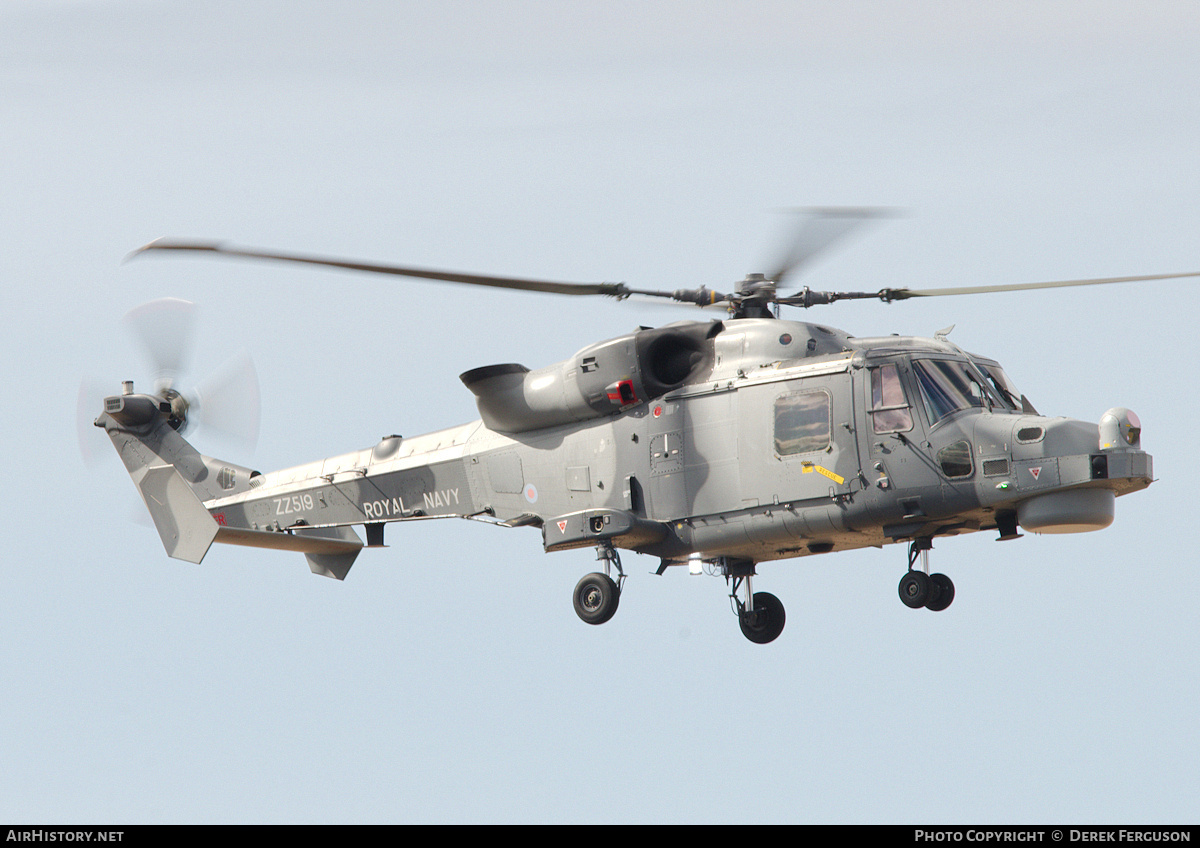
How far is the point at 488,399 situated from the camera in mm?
23938

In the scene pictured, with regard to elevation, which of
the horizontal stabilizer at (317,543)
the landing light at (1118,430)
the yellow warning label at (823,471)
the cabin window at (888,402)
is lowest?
the horizontal stabilizer at (317,543)

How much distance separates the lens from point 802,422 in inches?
830

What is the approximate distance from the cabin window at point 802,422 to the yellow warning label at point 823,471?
205mm

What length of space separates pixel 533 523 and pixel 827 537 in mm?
4763

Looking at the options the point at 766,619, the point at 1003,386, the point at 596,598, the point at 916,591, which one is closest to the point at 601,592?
the point at 596,598

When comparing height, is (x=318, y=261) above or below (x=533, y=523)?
above

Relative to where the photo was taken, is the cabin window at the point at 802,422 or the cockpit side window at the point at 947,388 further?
the cabin window at the point at 802,422

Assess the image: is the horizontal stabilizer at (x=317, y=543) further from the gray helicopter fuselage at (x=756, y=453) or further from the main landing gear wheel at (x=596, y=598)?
the main landing gear wheel at (x=596, y=598)

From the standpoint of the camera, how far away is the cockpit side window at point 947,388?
807 inches

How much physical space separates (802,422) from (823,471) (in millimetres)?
743

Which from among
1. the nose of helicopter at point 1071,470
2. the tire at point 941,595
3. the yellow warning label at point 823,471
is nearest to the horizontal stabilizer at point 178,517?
the yellow warning label at point 823,471
